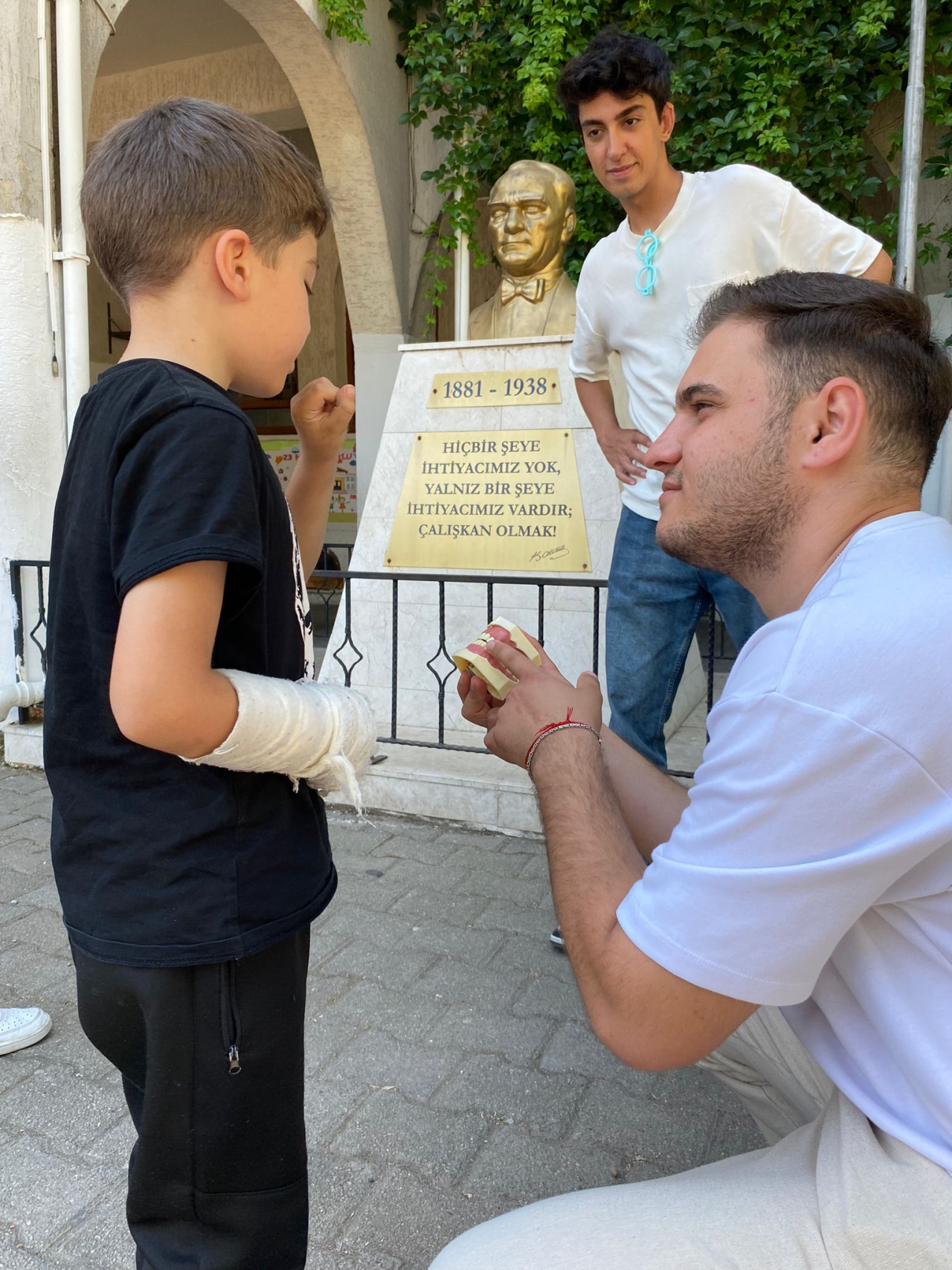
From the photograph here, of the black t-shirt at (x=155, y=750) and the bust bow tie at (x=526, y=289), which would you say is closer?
the black t-shirt at (x=155, y=750)

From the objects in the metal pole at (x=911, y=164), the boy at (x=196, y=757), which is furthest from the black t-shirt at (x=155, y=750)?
the metal pole at (x=911, y=164)

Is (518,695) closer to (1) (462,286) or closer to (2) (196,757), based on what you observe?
(2) (196,757)

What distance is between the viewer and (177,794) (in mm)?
1165

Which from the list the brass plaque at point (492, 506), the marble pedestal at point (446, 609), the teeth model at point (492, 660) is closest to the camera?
the teeth model at point (492, 660)

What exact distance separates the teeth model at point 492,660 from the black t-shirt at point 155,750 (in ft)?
1.37

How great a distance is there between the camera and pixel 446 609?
15.4 feet

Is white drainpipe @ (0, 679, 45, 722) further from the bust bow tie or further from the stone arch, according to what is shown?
the stone arch

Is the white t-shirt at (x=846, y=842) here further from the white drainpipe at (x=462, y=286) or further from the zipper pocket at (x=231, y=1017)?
the white drainpipe at (x=462, y=286)

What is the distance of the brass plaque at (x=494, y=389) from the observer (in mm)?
4648

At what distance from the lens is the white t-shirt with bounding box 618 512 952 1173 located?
955 mm

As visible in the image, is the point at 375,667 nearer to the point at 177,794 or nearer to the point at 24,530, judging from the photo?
the point at 24,530

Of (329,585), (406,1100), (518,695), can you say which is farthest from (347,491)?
(518,695)

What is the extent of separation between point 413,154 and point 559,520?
17.2 feet

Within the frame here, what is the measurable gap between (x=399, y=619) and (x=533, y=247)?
2.15 metres
